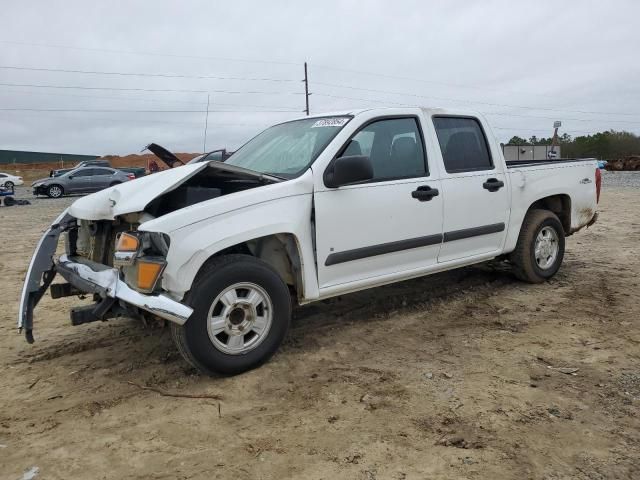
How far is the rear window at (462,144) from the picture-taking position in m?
5.00

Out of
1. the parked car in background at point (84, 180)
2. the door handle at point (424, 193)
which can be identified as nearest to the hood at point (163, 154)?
the door handle at point (424, 193)

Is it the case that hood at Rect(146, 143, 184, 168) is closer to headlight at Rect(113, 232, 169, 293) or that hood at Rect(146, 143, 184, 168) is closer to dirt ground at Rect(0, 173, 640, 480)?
dirt ground at Rect(0, 173, 640, 480)

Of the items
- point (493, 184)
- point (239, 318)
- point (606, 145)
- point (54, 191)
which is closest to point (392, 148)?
point (493, 184)

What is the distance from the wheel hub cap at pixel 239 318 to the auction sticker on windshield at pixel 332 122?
155 centimetres

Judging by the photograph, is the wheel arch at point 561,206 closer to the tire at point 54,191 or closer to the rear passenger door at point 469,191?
the rear passenger door at point 469,191

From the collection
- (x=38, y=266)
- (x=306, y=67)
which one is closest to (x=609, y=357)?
(x=38, y=266)

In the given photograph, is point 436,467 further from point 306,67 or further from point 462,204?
point 306,67

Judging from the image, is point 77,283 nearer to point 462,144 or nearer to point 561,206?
point 462,144

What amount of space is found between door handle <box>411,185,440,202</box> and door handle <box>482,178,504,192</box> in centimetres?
73

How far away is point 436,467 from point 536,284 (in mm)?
3838

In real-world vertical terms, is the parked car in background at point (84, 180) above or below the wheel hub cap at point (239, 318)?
above

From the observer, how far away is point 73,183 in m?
27.0

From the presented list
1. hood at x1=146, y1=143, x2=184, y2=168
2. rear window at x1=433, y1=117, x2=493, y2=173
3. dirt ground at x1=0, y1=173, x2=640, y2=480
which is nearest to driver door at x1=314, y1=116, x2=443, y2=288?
rear window at x1=433, y1=117, x2=493, y2=173

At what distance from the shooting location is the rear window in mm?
5000
